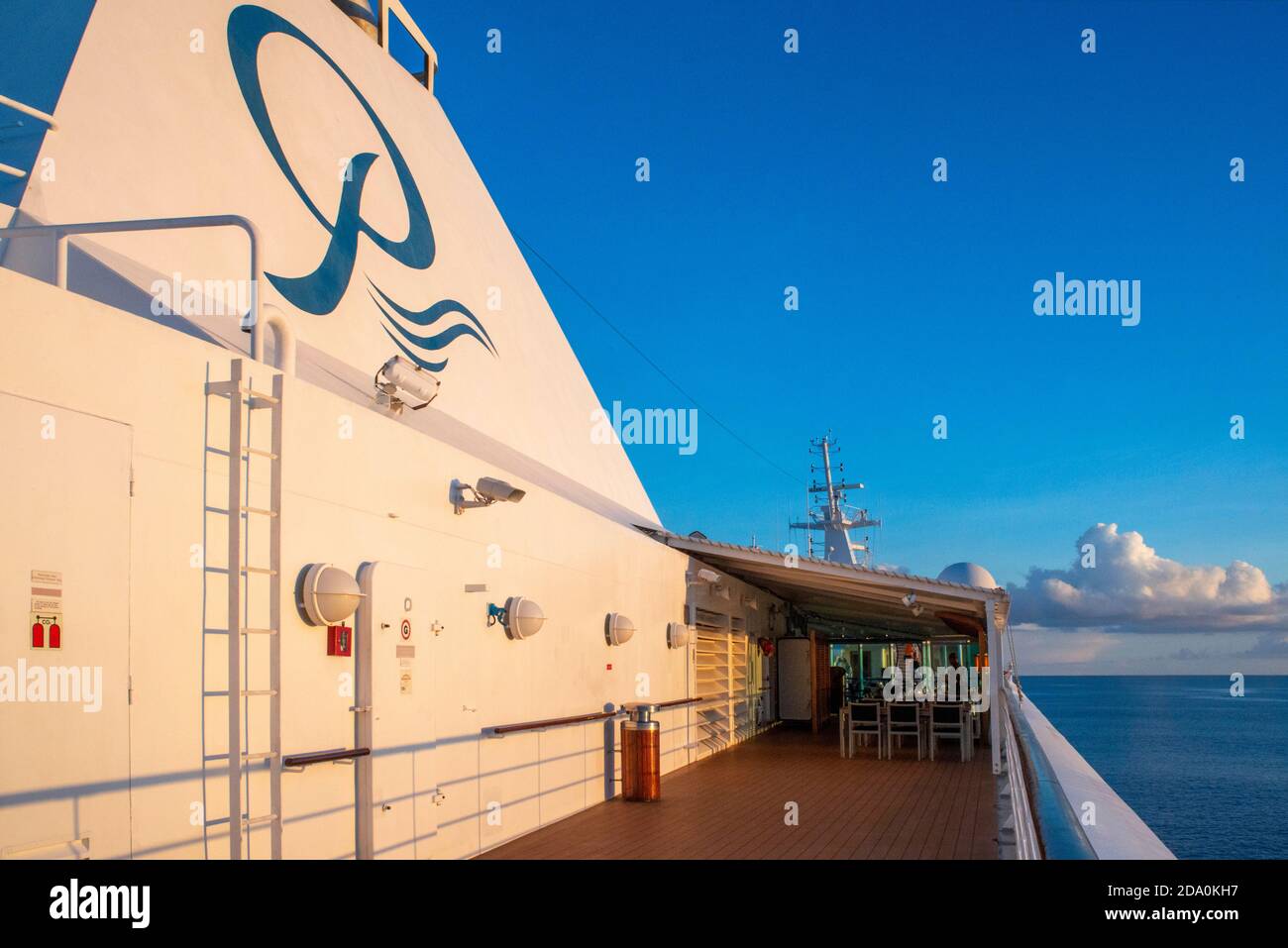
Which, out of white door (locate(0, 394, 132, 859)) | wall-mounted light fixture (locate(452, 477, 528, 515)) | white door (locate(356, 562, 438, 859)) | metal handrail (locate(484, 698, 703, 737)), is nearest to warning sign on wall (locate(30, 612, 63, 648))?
white door (locate(0, 394, 132, 859))

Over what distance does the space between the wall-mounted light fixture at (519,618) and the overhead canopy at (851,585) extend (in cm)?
499

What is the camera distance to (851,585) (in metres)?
13.5

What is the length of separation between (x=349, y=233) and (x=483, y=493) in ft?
9.62

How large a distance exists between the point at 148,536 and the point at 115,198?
2.54 metres

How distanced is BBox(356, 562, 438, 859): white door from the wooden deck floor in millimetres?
1190

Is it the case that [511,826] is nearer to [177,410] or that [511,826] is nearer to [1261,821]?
[177,410]

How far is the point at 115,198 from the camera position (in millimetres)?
5699

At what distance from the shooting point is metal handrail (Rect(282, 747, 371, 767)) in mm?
4800

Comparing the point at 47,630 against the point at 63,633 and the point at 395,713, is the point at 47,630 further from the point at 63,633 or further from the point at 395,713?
the point at 395,713

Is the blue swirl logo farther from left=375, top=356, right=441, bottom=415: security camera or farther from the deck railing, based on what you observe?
the deck railing
